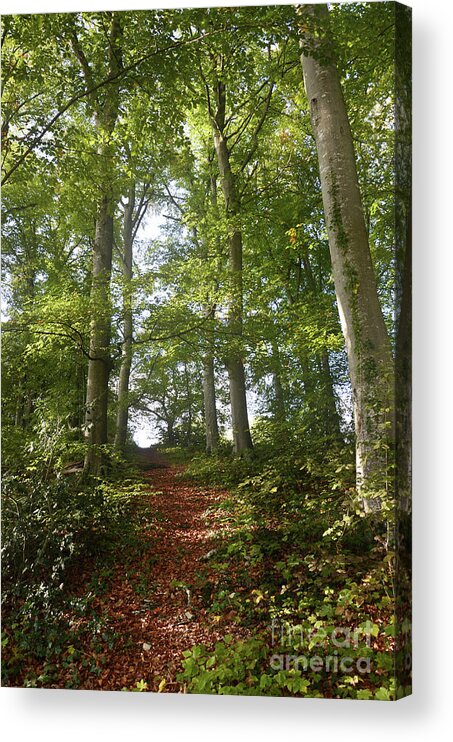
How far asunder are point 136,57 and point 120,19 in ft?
0.82

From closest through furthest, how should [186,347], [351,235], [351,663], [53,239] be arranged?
1. [351,663]
2. [351,235]
3. [186,347]
4. [53,239]

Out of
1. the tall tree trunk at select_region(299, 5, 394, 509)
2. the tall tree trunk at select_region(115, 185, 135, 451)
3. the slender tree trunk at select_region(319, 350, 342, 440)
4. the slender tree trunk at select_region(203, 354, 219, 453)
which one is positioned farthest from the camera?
the tall tree trunk at select_region(115, 185, 135, 451)

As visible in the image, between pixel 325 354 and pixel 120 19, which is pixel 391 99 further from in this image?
pixel 120 19

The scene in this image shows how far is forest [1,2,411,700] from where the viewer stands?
3.18 meters

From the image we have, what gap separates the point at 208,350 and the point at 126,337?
56cm

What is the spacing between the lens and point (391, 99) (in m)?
3.20

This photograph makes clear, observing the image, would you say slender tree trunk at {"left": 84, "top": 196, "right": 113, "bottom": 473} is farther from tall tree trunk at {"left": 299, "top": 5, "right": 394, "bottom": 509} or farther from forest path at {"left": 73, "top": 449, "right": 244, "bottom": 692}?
tall tree trunk at {"left": 299, "top": 5, "right": 394, "bottom": 509}

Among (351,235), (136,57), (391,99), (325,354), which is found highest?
(136,57)

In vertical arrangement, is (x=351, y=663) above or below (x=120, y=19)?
below

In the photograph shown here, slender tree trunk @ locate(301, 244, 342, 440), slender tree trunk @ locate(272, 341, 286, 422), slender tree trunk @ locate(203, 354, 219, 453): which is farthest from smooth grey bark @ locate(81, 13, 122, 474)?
slender tree trunk @ locate(301, 244, 342, 440)

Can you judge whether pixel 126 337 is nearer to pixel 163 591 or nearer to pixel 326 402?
pixel 326 402

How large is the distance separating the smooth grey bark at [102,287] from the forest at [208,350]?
0.05ft

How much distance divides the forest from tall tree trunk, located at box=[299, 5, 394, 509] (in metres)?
0.01

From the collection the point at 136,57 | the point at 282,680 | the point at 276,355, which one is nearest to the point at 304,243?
the point at 276,355
